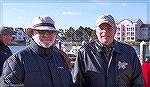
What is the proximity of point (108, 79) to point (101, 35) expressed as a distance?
0.47 m

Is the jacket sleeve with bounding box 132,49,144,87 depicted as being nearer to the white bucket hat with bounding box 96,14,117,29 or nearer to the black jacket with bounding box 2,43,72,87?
the white bucket hat with bounding box 96,14,117,29

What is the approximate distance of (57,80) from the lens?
117 inches

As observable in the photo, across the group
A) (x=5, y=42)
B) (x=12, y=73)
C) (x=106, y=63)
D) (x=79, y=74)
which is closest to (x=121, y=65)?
(x=106, y=63)

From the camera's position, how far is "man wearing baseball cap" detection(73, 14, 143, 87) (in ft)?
11.2

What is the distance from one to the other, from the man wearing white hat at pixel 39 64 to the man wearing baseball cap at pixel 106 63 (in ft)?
1.30

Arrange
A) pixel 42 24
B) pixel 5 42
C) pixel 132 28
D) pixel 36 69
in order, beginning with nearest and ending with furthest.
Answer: pixel 36 69, pixel 42 24, pixel 5 42, pixel 132 28

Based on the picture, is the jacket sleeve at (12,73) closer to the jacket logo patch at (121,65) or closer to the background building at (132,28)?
the jacket logo patch at (121,65)

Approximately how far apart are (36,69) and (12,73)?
0.78 ft

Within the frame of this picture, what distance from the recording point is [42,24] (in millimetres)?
2990

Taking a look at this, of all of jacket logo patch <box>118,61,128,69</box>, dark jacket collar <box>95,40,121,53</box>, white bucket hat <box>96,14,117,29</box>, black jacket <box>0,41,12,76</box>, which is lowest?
jacket logo patch <box>118,61,128,69</box>

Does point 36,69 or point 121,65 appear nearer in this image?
point 36,69

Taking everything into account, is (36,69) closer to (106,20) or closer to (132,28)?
(106,20)

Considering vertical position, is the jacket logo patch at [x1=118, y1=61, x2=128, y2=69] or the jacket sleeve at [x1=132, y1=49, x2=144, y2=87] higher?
the jacket logo patch at [x1=118, y1=61, x2=128, y2=69]

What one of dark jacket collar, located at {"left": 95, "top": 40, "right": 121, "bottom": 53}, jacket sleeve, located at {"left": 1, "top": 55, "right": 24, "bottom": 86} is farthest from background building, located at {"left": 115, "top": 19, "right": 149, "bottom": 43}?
jacket sleeve, located at {"left": 1, "top": 55, "right": 24, "bottom": 86}
